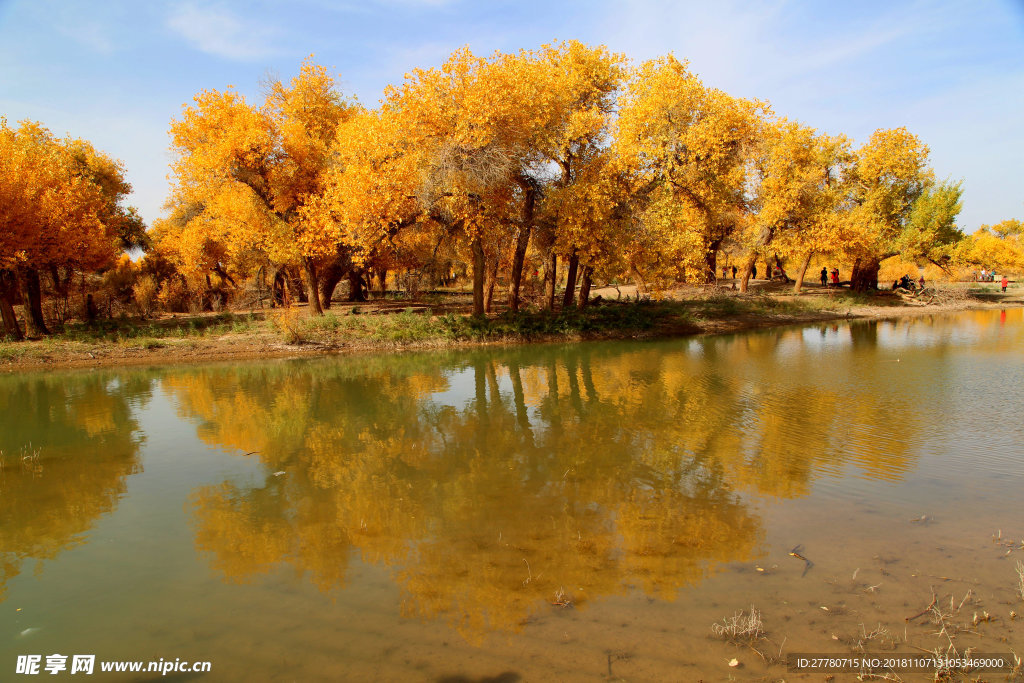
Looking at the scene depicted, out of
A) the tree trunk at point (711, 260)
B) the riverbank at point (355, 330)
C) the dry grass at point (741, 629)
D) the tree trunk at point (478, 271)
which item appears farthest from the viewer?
the tree trunk at point (711, 260)

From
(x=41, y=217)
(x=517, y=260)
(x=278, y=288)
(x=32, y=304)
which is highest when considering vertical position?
(x=41, y=217)

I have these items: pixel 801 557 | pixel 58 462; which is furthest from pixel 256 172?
pixel 801 557

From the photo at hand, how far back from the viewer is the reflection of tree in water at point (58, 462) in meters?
6.83

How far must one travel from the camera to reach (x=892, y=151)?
34.8 metres

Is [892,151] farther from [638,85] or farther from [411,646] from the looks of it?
[411,646]

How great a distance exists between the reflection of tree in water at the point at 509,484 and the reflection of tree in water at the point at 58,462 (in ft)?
4.57

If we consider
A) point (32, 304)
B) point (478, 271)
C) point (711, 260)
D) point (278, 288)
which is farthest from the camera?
point (278, 288)

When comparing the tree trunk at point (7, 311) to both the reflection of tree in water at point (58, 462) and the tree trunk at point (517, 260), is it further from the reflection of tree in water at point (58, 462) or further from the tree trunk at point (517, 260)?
the tree trunk at point (517, 260)

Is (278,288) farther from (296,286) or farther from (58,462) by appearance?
(58,462)

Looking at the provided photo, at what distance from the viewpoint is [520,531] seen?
6379 mm

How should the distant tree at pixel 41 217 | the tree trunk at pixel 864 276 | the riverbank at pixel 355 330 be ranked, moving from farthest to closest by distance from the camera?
1. the tree trunk at pixel 864 276
2. the riverbank at pixel 355 330
3. the distant tree at pixel 41 217

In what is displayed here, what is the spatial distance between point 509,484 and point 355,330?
684 inches

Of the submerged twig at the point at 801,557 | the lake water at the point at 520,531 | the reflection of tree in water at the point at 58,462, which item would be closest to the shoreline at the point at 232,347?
the reflection of tree in water at the point at 58,462

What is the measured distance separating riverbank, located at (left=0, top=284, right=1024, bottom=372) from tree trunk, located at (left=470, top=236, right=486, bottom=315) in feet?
2.75
